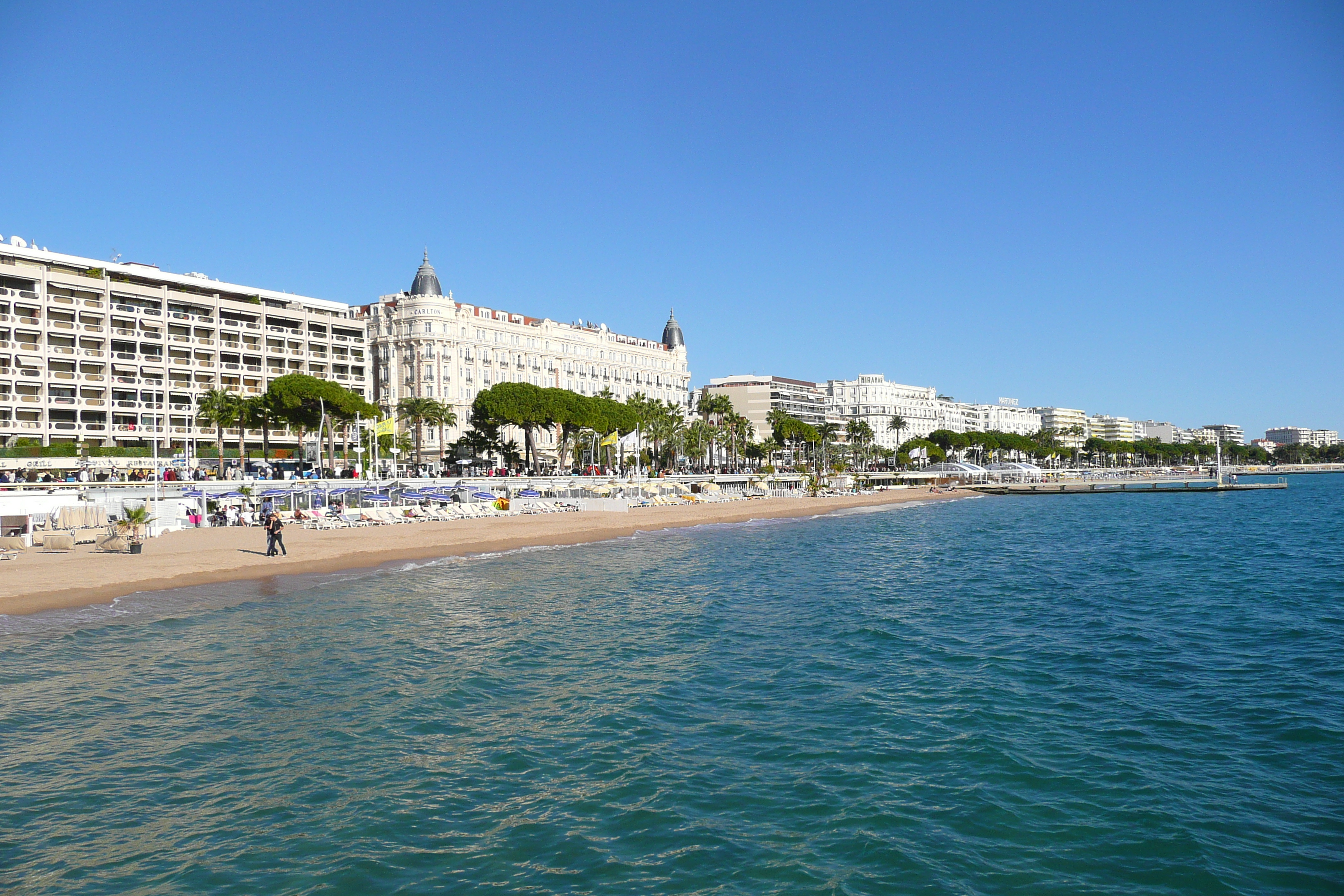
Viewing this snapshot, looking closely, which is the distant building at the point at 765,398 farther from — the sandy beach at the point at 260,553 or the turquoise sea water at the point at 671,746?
the turquoise sea water at the point at 671,746

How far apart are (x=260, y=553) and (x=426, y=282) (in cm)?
6871

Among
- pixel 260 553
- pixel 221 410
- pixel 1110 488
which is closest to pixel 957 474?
pixel 1110 488

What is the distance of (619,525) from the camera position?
5159cm

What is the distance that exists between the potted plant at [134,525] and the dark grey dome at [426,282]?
2599 inches

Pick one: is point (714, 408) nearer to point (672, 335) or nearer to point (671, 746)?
point (672, 335)

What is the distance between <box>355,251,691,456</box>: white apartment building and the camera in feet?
305

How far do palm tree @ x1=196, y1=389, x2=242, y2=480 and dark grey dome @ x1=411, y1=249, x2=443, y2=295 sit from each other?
2617cm

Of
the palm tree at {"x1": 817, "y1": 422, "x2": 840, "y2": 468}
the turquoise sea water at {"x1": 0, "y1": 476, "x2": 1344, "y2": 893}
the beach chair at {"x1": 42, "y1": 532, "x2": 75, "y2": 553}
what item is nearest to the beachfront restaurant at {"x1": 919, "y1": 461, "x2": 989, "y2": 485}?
the palm tree at {"x1": 817, "y1": 422, "x2": 840, "y2": 468}

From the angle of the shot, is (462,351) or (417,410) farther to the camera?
(462,351)

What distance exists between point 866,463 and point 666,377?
61.5 metres

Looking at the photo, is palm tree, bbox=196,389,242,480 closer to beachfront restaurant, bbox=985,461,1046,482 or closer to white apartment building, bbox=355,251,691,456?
white apartment building, bbox=355,251,691,456

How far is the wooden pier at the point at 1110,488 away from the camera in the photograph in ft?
360

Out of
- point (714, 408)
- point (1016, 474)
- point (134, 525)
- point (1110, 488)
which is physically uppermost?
point (714, 408)

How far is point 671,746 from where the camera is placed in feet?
40.7
